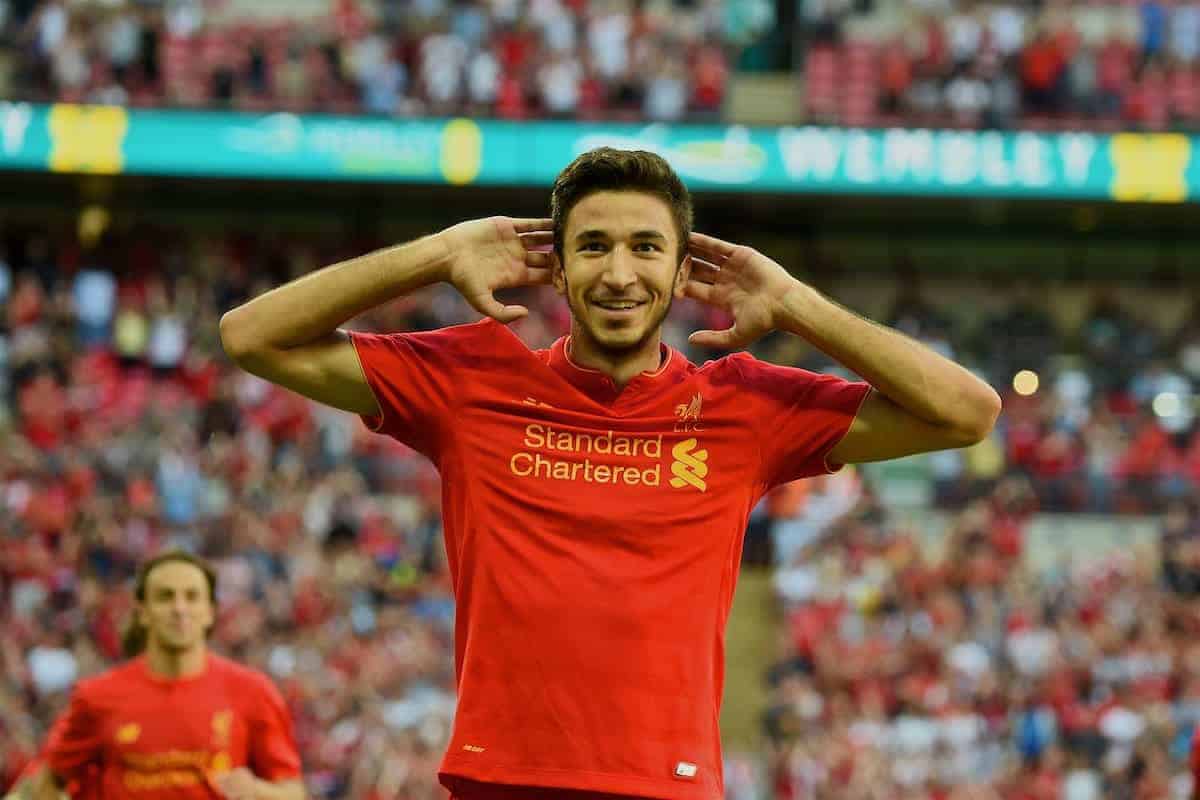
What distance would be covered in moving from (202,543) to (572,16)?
8.20m

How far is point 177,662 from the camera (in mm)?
7758

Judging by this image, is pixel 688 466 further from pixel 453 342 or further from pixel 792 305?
pixel 453 342

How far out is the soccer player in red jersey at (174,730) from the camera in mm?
7438

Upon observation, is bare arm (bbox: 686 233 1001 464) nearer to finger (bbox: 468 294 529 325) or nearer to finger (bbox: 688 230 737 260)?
finger (bbox: 688 230 737 260)

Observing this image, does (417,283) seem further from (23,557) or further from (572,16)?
(572,16)

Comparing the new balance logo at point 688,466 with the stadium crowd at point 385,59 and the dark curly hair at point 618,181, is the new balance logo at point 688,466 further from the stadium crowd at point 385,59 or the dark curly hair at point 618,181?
the stadium crowd at point 385,59

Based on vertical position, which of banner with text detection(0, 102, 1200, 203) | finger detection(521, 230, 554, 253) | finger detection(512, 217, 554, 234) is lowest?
finger detection(521, 230, 554, 253)

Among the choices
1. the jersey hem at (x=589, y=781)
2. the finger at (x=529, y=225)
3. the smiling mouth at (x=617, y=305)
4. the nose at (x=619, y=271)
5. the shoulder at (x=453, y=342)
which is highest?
the finger at (x=529, y=225)

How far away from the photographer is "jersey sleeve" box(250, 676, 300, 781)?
293 inches

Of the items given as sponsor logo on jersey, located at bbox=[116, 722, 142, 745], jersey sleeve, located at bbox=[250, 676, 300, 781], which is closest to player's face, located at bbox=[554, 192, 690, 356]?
jersey sleeve, located at bbox=[250, 676, 300, 781]

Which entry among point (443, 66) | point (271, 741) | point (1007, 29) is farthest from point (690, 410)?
point (1007, 29)

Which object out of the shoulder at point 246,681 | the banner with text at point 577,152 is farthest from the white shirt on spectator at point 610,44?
the shoulder at point 246,681

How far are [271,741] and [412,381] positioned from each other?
3.56 metres

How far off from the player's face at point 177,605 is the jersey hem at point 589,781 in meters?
3.98
